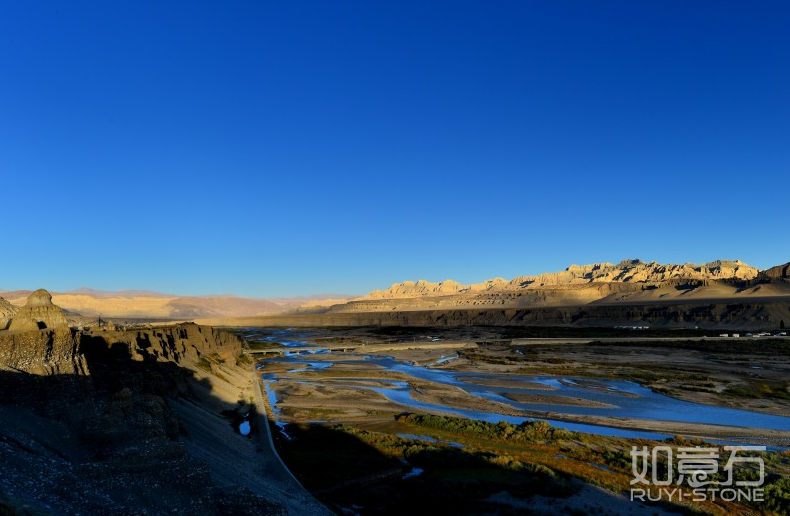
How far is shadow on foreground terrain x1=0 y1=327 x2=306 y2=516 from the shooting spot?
44.4 feet

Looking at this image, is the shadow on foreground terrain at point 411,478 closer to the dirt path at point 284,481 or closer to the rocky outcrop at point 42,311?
the dirt path at point 284,481

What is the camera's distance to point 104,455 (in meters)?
18.4

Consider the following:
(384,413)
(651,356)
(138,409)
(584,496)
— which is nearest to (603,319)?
(651,356)

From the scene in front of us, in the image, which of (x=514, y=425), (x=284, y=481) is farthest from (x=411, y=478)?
(x=514, y=425)

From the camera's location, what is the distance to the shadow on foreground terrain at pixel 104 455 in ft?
44.4

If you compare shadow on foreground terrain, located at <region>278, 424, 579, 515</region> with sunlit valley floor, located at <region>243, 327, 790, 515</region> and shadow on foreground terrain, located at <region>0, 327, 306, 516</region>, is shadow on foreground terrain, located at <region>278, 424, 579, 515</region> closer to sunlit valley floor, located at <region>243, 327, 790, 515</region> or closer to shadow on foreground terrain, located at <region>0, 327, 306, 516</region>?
sunlit valley floor, located at <region>243, 327, 790, 515</region>

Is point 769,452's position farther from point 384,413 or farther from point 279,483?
point 279,483

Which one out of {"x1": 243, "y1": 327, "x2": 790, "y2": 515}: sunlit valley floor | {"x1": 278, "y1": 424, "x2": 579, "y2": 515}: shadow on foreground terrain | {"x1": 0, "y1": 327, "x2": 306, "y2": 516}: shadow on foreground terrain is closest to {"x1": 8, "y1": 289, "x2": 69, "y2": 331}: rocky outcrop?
{"x1": 0, "y1": 327, "x2": 306, "y2": 516}: shadow on foreground terrain

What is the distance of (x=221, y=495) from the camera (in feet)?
61.8

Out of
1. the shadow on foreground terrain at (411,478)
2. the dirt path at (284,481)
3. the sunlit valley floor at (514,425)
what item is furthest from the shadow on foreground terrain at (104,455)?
the sunlit valley floor at (514,425)

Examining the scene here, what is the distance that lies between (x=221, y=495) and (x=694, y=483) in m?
23.3

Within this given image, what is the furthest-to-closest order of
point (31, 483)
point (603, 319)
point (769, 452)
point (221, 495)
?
point (603, 319) < point (769, 452) < point (221, 495) < point (31, 483)

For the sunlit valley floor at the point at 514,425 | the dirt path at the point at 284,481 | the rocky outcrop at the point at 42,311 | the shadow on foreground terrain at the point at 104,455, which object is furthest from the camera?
the rocky outcrop at the point at 42,311

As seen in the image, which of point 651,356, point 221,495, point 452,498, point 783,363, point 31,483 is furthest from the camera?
point 651,356
